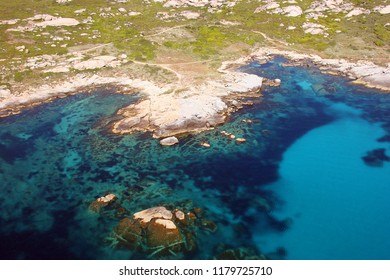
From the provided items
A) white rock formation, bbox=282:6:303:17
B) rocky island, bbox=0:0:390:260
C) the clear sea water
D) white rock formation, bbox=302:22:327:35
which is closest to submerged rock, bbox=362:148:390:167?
rocky island, bbox=0:0:390:260

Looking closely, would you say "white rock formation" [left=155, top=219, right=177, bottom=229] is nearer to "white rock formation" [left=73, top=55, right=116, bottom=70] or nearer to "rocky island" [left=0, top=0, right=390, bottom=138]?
"rocky island" [left=0, top=0, right=390, bottom=138]

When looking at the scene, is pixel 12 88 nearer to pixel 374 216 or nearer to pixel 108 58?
pixel 108 58

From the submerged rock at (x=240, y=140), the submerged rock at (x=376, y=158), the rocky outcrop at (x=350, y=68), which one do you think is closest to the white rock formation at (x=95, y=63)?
the rocky outcrop at (x=350, y=68)

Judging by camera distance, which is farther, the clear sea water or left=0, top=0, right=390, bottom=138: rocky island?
left=0, top=0, right=390, bottom=138: rocky island

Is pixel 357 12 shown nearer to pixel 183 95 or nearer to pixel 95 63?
pixel 183 95

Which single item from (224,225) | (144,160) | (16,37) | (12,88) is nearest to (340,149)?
(224,225)

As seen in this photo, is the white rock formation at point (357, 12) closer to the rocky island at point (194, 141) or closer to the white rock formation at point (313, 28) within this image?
the rocky island at point (194, 141)

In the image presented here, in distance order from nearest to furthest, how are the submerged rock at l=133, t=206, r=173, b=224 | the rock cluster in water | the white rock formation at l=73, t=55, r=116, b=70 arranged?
1. the rock cluster in water
2. the submerged rock at l=133, t=206, r=173, b=224
3. the white rock formation at l=73, t=55, r=116, b=70

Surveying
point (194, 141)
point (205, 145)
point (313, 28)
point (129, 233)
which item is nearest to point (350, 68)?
point (313, 28)
